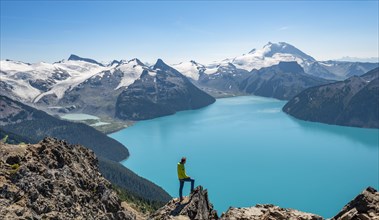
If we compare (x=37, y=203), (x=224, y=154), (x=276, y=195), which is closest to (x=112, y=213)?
(x=37, y=203)

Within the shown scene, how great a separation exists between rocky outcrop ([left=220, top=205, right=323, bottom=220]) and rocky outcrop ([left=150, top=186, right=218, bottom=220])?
14.7 ft

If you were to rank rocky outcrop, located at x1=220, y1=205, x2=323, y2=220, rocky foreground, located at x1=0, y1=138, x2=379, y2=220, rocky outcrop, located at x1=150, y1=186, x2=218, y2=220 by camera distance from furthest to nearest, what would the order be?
rocky outcrop, located at x1=150, y1=186, x2=218, y2=220 → rocky foreground, located at x1=0, y1=138, x2=379, y2=220 → rocky outcrop, located at x1=220, y1=205, x2=323, y2=220

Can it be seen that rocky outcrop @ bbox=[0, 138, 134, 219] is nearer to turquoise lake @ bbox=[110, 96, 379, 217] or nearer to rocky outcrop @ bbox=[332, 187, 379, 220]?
rocky outcrop @ bbox=[332, 187, 379, 220]

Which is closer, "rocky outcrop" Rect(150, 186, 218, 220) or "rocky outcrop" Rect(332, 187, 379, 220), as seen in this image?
"rocky outcrop" Rect(332, 187, 379, 220)

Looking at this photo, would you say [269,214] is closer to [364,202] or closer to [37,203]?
[364,202]

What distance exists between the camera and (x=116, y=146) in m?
192

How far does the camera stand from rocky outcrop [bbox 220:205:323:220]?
791 inches

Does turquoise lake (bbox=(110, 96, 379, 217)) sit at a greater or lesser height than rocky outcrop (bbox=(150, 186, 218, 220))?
lesser

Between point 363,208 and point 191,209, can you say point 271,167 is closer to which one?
point 191,209

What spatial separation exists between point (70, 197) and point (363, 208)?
70.2 ft

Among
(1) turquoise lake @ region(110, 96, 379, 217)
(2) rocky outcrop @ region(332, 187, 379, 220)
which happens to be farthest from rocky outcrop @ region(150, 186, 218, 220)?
(1) turquoise lake @ region(110, 96, 379, 217)

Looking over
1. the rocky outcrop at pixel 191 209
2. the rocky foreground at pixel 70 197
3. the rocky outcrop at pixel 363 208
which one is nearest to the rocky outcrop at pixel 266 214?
the rocky foreground at pixel 70 197

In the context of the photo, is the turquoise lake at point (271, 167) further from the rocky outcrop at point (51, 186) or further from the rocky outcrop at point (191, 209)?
the rocky outcrop at point (191, 209)

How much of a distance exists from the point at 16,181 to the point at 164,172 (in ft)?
369
